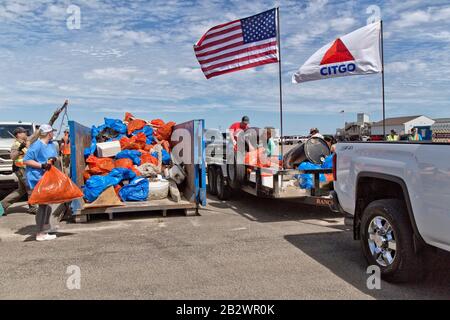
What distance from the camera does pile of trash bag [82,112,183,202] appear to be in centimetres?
838

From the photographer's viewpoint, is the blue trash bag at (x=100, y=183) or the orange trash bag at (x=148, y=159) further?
the orange trash bag at (x=148, y=159)

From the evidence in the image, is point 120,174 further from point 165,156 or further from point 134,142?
point 165,156

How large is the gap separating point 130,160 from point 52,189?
317cm

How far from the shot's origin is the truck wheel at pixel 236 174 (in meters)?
9.18

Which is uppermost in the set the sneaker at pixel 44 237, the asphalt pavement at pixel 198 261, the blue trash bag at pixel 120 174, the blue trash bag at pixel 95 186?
the blue trash bag at pixel 120 174

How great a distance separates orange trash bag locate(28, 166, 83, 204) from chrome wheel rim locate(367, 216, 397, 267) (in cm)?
454

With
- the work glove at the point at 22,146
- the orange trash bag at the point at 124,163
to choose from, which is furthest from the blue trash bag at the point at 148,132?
the work glove at the point at 22,146

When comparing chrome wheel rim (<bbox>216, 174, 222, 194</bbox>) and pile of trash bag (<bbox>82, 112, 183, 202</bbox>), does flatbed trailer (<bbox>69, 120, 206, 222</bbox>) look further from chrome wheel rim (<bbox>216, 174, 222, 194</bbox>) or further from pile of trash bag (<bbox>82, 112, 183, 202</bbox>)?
chrome wheel rim (<bbox>216, 174, 222, 194</bbox>)

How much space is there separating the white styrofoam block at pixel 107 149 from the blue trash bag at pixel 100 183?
1.03 metres

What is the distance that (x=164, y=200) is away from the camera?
28.7 ft

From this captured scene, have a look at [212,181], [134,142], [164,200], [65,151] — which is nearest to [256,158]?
[164,200]

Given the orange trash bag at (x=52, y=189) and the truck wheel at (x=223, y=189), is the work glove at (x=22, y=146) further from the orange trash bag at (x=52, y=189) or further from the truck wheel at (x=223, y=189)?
the truck wheel at (x=223, y=189)

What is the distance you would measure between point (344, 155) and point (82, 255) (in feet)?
12.6
